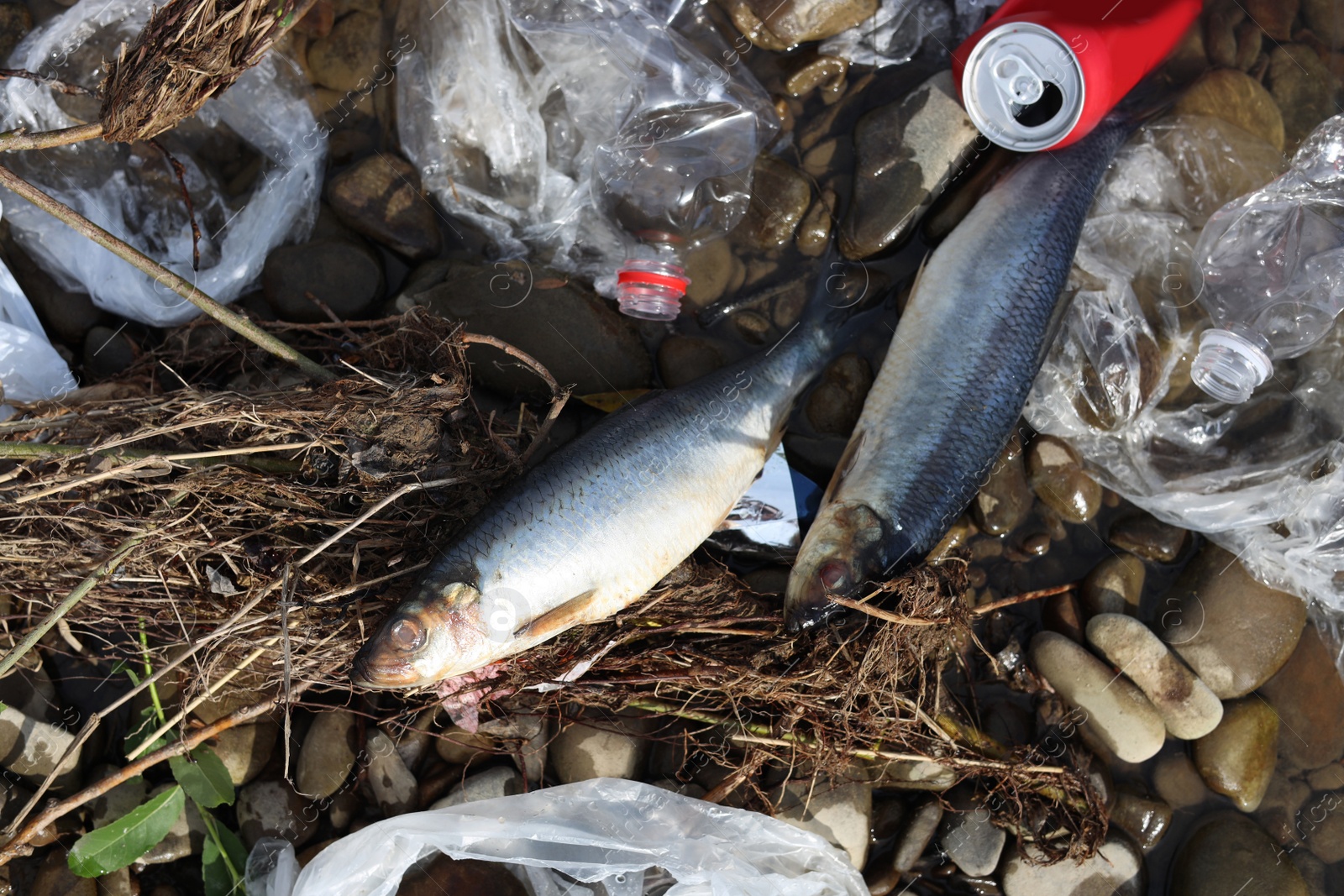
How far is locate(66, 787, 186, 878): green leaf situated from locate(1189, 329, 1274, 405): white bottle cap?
453cm

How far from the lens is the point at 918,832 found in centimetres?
345

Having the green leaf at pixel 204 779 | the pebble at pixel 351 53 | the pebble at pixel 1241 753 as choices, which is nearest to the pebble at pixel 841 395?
the pebble at pixel 1241 753

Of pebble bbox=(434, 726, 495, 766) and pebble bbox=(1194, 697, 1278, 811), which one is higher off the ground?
pebble bbox=(434, 726, 495, 766)

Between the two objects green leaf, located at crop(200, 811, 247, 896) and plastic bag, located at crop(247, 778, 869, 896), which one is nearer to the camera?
plastic bag, located at crop(247, 778, 869, 896)

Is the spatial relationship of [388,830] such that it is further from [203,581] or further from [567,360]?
[567,360]

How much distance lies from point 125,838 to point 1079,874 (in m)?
3.89

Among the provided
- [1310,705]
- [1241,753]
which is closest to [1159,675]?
[1241,753]

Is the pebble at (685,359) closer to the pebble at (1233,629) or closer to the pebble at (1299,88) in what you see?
the pebble at (1233,629)

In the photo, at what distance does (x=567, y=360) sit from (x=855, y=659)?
1.75 metres

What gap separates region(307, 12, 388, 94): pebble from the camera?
372cm

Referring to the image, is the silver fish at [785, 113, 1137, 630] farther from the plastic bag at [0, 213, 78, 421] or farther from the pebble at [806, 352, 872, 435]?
the plastic bag at [0, 213, 78, 421]

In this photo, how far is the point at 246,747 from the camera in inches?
136

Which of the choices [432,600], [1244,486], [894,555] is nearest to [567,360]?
[432,600]

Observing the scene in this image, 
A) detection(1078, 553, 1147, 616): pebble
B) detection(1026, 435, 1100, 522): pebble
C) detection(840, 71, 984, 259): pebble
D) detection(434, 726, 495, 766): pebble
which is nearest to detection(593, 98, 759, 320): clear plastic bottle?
detection(840, 71, 984, 259): pebble
